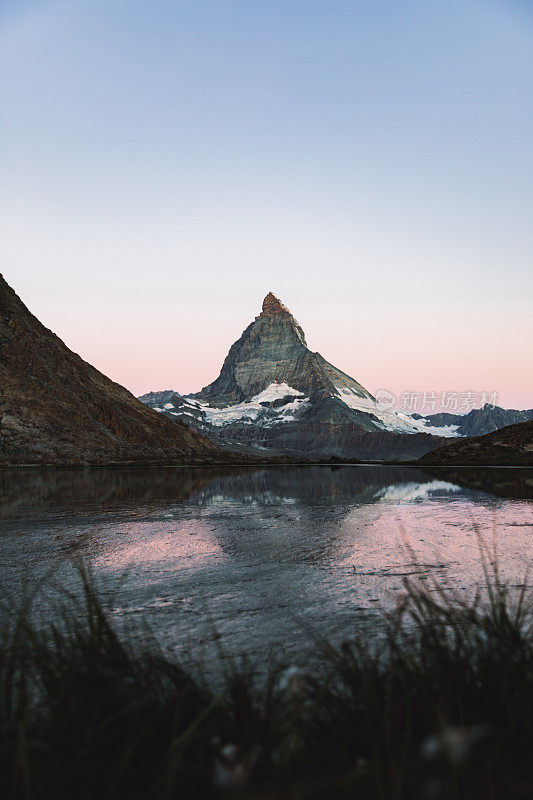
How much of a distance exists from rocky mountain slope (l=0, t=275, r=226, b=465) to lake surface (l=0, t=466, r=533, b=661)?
244 feet

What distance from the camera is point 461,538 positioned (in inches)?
625

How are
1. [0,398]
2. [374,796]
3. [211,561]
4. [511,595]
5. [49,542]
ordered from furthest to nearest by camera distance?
1. [0,398]
2. [49,542]
3. [211,561]
4. [511,595]
5. [374,796]

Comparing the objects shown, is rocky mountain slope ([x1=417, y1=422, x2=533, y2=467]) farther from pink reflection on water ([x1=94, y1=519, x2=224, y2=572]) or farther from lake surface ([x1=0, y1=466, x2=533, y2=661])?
pink reflection on water ([x1=94, y1=519, x2=224, y2=572])

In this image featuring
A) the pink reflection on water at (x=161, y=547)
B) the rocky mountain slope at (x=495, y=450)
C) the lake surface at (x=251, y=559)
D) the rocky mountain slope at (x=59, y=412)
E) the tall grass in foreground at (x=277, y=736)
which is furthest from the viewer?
the rocky mountain slope at (x=59, y=412)

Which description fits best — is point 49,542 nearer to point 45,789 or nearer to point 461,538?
point 461,538

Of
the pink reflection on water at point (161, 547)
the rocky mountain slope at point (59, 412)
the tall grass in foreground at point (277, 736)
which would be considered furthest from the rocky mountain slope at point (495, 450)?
the tall grass in foreground at point (277, 736)

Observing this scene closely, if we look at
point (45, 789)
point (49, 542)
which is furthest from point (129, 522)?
point (45, 789)

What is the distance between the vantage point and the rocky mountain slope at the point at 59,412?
95.2m

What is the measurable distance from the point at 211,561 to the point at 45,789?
1005 cm

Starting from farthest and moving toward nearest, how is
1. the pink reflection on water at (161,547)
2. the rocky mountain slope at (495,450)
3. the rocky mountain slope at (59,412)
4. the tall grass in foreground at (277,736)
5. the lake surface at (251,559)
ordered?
the rocky mountain slope at (59,412) < the rocky mountain slope at (495,450) < the pink reflection on water at (161,547) < the lake surface at (251,559) < the tall grass in foreground at (277,736)

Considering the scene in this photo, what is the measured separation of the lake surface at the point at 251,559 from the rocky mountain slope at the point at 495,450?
72.5 m

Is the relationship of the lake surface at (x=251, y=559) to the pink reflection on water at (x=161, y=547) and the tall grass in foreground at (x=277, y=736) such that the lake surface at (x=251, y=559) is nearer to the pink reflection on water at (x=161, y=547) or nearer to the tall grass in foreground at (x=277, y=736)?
the pink reflection on water at (x=161, y=547)

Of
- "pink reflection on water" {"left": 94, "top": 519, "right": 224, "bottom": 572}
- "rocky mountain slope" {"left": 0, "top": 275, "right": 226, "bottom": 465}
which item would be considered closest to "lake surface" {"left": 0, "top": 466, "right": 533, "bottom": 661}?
"pink reflection on water" {"left": 94, "top": 519, "right": 224, "bottom": 572}

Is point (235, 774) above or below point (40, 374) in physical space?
below
